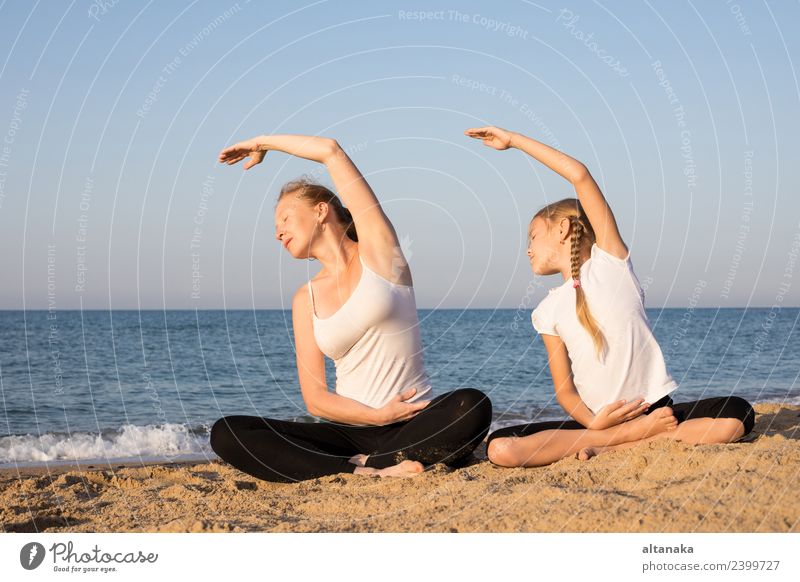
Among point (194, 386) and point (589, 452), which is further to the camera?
point (194, 386)

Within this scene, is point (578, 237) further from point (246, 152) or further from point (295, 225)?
point (246, 152)

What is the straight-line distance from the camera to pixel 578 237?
523 centimetres

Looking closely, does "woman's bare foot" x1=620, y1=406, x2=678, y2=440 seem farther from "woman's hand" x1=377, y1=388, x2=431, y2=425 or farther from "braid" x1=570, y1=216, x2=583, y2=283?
"woman's hand" x1=377, y1=388, x2=431, y2=425

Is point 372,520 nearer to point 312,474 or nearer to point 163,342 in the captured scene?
point 312,474

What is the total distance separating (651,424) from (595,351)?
60 cm

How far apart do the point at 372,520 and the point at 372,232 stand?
→ 1.81 metres

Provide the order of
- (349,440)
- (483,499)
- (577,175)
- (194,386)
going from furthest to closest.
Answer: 1. (194,386)
2. (349,440)
3. (577,175)
4. (483,499)

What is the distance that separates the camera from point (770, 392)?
14781mm

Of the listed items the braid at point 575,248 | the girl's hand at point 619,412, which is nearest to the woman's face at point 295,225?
the braid at point 575,248

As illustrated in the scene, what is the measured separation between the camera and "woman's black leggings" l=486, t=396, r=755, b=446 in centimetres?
525

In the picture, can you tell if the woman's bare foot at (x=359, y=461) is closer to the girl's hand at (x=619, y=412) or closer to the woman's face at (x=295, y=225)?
the woman's face at (x=295, y=225)

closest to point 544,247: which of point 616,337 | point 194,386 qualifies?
point 616,337
